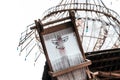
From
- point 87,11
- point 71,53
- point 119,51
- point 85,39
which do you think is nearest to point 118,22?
point 87,11

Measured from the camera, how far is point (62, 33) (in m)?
6.57

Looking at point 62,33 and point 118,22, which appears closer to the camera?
point 62,33

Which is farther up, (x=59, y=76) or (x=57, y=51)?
(x=57, y=51)

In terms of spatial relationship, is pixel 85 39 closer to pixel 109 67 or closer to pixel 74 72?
pixel 109 67

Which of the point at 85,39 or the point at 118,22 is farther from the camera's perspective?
the point at 85,39

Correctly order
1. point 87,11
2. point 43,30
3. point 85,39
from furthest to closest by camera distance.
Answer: point 85,39 → point 87,11 → point 43,30

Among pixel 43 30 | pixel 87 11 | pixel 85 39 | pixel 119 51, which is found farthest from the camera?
pixel 85 39

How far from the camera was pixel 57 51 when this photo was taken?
21.5 ft

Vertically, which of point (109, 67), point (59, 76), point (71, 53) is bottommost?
point (109, 67)

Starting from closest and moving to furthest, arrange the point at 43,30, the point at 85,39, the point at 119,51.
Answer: the point at 43,30
the point at 119,51
the point at 85,39

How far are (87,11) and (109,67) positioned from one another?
16.9ft

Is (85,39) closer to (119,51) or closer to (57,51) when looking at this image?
(119,51)

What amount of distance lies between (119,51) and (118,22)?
5757 mm

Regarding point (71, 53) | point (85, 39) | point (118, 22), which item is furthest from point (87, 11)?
point (71, 53)
